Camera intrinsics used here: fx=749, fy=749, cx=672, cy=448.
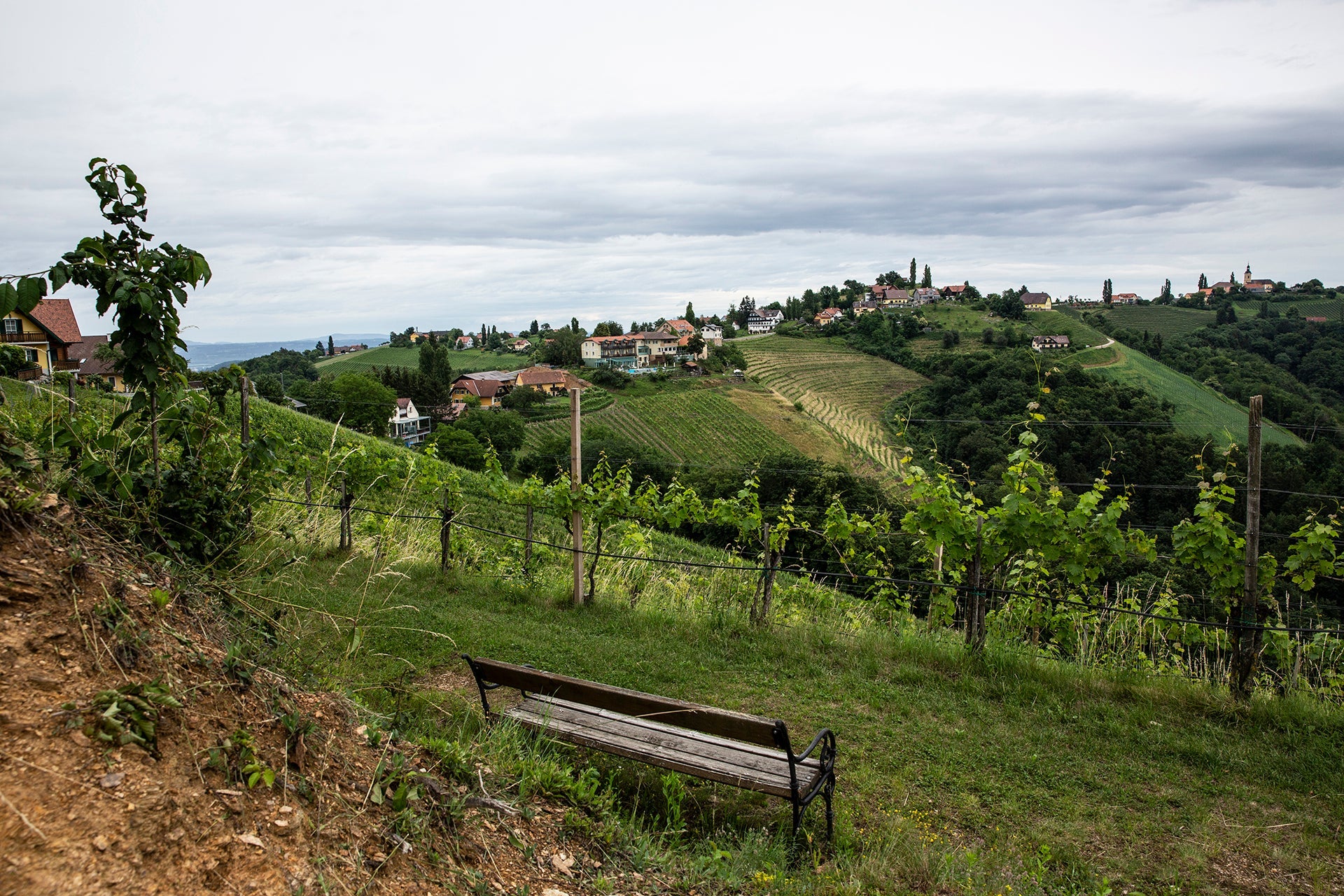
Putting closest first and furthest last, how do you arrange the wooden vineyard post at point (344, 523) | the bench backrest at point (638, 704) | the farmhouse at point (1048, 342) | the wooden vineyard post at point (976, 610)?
the bench backrest at point (638, 704) → the wooden vineyard post at point (976, 610) → the wooden vineyard post at point (344, 523) → the farmhouse at point (1048, 342)

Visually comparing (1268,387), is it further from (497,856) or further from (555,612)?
(497,856)

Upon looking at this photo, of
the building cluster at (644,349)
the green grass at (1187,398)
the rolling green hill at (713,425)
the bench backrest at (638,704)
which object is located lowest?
the rolling green hill at (713,425)

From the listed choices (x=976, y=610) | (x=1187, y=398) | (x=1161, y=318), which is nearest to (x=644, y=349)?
(x=1161, y=318)

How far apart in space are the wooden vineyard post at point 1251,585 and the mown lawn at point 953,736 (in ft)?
0.71

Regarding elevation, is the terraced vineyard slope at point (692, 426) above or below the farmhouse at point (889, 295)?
below

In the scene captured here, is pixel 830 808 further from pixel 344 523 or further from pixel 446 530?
pixel 344 523

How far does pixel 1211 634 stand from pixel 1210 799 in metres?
2.27

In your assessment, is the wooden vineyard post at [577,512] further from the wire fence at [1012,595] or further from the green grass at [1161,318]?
the green grass at [1161,318]

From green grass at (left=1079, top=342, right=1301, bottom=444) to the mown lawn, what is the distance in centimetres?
223

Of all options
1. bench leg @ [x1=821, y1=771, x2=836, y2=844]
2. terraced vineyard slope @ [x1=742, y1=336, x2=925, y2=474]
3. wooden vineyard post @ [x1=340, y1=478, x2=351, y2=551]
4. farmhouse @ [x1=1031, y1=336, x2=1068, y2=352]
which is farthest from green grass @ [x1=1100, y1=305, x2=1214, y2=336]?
bench leg @ [x1=821, y1=771, x2=836, y2=844]

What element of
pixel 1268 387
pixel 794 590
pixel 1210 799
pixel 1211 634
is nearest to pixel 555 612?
pixel 794 590

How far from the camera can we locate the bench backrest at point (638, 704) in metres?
3.73

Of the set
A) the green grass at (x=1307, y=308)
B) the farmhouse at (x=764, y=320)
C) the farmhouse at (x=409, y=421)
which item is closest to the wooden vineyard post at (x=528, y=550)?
the farmhouse at (x=409, y=421)

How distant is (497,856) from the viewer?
9.16 feet
